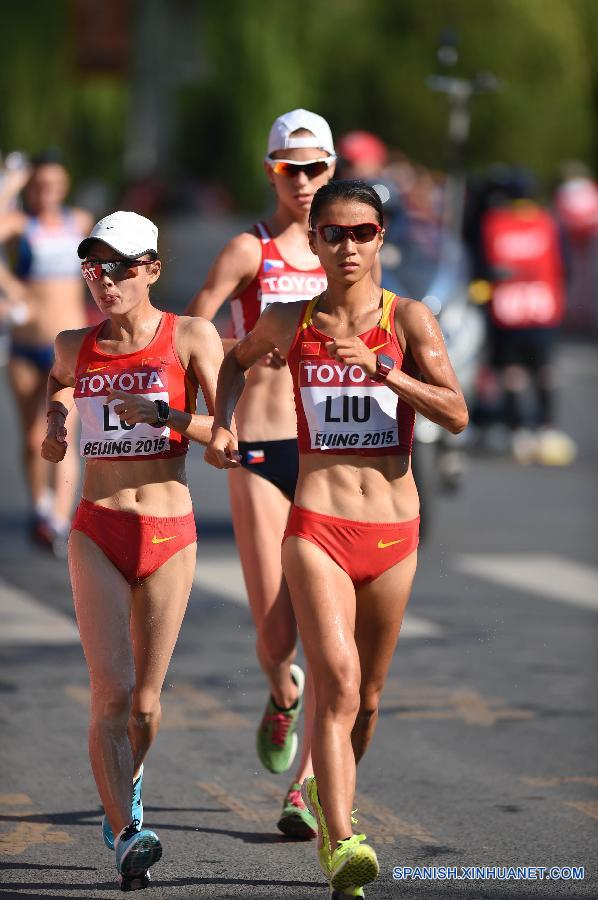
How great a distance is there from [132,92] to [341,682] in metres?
39.5

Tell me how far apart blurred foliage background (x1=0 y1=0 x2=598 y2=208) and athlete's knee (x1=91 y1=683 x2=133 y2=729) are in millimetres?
30506

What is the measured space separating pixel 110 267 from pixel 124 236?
100 millimetres

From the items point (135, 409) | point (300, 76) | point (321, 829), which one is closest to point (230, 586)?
point (135, 409)

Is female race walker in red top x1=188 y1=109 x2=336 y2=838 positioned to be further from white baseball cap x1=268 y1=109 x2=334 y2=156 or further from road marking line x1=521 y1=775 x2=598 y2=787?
road marking line x1=521 y1=775 x2=598 y2=787

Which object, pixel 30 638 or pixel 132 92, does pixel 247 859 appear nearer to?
pixel 30 638

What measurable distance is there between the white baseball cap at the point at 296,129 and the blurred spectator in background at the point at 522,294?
32.3ft

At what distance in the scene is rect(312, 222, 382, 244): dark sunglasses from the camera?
597cm

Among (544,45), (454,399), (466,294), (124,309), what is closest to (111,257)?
(124,309)

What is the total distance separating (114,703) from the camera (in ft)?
19.6

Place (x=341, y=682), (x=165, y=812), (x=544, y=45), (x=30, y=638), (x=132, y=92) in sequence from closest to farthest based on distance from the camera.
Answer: (x=341, y=682) → (x=165, y=812) → (x=30, y=638) → (x=544, y=45) → (x=132, y=92)

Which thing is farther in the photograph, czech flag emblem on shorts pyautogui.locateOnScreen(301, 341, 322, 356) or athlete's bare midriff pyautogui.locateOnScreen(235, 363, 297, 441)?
athlete's bare midriff pyautogui.locateOnScreen(235, 363, 297, 441)

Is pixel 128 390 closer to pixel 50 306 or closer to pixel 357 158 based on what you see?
pixel 357 158

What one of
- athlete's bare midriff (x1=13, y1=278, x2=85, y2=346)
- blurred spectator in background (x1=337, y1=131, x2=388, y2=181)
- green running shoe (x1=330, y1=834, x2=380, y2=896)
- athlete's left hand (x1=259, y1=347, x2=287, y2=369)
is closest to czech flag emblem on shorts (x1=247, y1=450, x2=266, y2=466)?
athlete's left hand (x1=259, y1=347, x2=287, y2=369)

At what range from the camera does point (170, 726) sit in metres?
8.43
